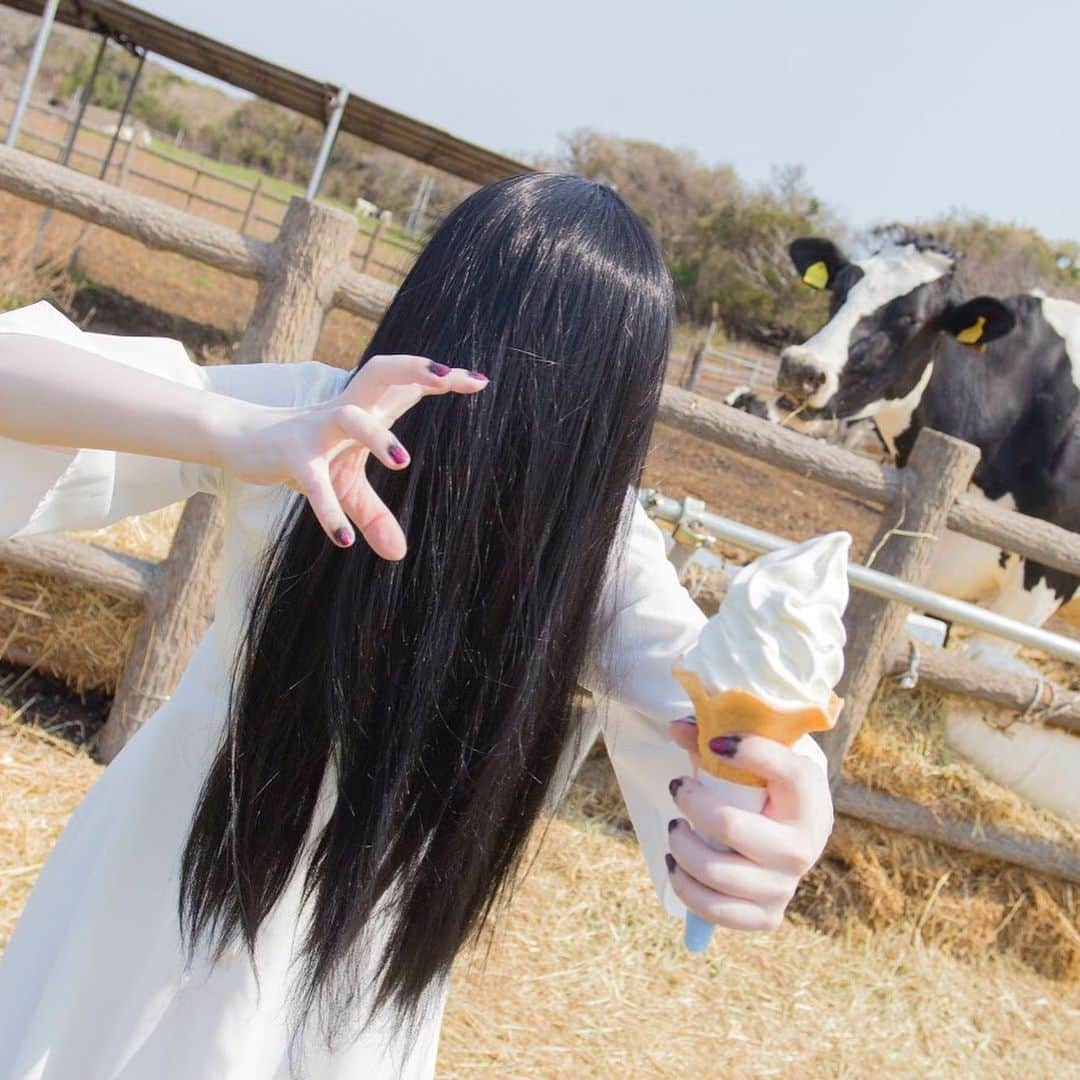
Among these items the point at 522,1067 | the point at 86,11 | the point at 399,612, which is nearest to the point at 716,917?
the point at 399,612

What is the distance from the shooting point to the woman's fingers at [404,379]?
2.79 ft

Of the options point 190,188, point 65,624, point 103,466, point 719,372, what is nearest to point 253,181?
point 190,188

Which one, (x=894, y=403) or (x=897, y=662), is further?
(x=894, y=403)

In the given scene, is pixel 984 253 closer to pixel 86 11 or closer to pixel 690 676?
pixel 86 11

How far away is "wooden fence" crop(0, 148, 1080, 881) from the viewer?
2.90m

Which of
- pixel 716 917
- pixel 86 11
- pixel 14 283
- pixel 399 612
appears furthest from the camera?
pixel 86 11

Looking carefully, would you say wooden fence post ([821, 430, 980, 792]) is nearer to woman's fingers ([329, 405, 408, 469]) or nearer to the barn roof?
woman's fingers ([329, 405, 408, 469])

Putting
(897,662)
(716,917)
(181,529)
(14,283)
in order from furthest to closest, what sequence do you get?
(14,283)
(897,662)
(181,529)
(716,917)

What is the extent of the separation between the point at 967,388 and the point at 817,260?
0.99 meters

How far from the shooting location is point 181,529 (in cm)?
298

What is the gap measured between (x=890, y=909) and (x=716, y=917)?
2.78m

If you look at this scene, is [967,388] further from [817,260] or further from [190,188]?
[190,188]

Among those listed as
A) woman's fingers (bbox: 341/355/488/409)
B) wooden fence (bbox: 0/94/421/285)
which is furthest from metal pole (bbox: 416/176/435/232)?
woman's fingers (bbox: 341/355/488/409)

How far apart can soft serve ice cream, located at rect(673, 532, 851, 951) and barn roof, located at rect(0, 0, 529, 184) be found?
959cm
